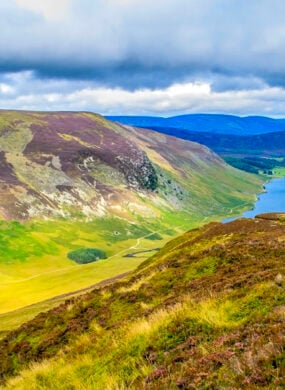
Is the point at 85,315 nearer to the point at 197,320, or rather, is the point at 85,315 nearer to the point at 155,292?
the point at 155,292

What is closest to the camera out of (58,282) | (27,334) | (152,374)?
(152,374)

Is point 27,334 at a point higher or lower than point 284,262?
lower

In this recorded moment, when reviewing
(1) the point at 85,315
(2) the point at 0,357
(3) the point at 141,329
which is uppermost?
(3) the point at 141,329

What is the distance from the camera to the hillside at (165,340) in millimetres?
11211

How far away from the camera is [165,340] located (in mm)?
15148

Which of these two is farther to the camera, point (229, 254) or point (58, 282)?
point (58, 282)

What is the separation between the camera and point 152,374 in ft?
40.9

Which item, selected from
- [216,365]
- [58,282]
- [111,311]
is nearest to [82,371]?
[216,365]

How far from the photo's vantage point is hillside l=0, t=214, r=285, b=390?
11211mm

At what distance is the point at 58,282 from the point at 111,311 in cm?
11602

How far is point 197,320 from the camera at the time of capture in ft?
51.7

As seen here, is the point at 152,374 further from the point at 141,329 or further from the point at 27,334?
the point at 27,334

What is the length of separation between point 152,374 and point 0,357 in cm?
1599

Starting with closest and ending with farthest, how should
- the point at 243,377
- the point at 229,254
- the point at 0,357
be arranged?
the point at 243,377, the point at 0,357, the point at 229,254
